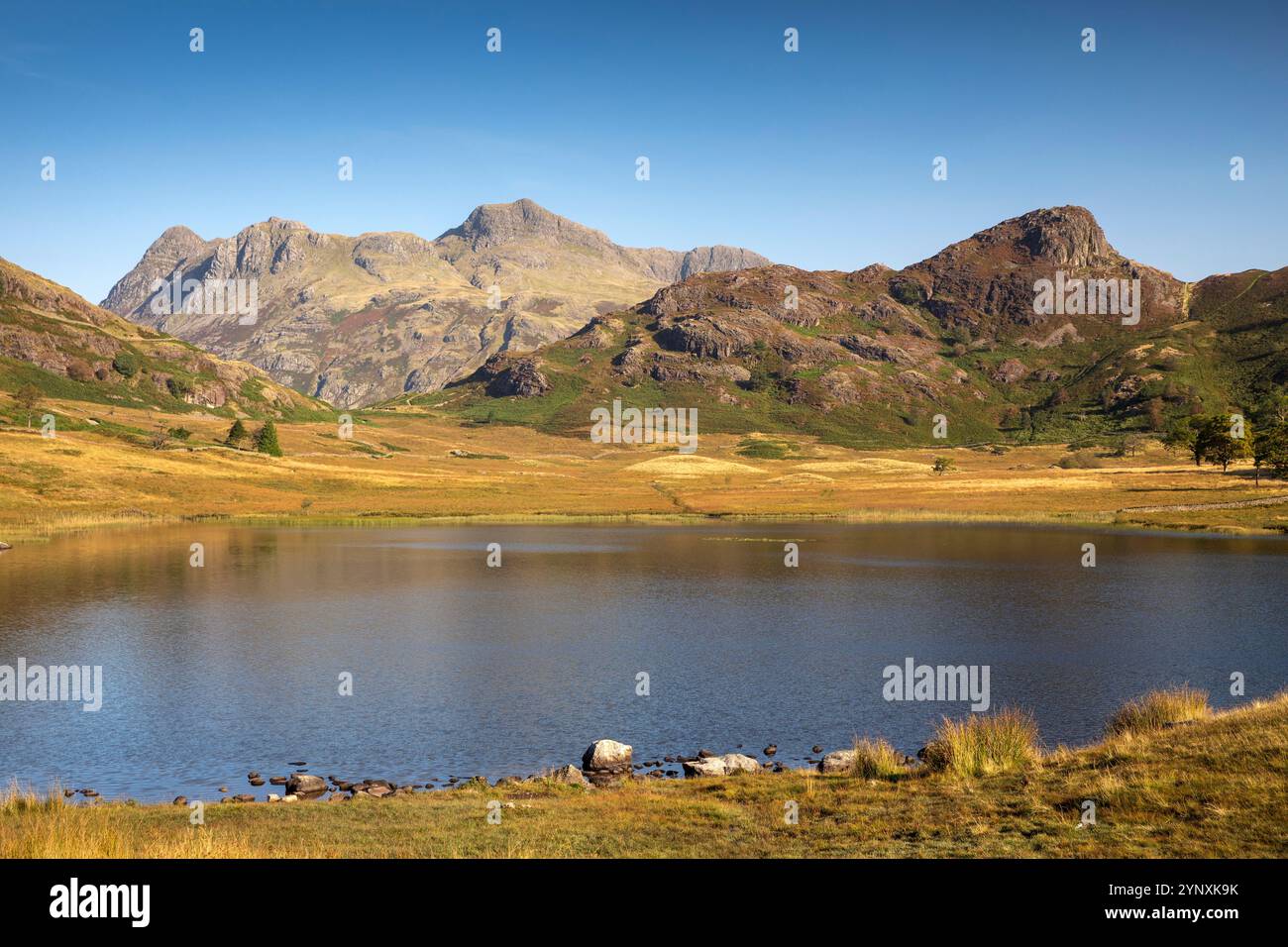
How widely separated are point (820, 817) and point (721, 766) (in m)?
8.96

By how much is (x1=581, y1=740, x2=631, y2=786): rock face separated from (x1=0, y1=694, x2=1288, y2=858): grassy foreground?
348 centimetres

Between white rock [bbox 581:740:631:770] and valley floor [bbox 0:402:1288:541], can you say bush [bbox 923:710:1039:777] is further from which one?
valley floor [bbox 0:402:1288:541]

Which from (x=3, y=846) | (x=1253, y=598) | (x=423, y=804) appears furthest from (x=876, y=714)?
(x=1253, y=598)

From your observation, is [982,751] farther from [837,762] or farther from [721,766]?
[721,766]

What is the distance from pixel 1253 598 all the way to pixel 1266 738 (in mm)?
53750

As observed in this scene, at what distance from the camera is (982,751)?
25.4m

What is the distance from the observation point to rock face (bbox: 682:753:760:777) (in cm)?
2975

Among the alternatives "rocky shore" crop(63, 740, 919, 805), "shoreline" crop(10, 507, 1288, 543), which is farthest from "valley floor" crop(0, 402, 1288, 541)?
"rocky shore" crop(63, 740, 919, 805)

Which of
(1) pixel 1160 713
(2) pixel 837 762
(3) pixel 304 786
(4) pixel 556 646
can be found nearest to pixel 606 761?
(2) pixel 837 762

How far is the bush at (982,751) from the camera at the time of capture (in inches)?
971

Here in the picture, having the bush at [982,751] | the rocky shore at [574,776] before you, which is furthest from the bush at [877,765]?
the bush at [982,751]
